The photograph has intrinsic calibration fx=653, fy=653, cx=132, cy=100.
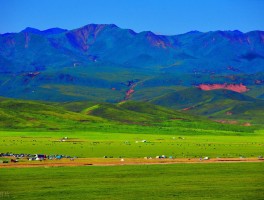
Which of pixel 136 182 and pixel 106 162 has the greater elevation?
pixel 106 162

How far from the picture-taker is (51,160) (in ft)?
317

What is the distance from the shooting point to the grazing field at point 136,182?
6406 cm

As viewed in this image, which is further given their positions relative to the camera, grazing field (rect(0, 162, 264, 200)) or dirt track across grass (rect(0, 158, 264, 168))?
dirt track across grass (rect(0, 158, 264, 168))

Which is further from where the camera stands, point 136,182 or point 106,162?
point 106,162

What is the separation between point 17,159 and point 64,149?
73.6 ft

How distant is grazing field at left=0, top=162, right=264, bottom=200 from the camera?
64.1 metres

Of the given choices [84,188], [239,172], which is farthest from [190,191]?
[239,172]

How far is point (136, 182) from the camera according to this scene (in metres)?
72.7

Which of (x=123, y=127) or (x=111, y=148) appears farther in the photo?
(x=123, y=127)

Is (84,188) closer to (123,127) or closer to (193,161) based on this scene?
(193,161)

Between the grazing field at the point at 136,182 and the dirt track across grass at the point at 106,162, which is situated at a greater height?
the dirt track across grass at the point at 106,162

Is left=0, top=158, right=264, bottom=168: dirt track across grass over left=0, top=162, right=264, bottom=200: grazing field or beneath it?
over

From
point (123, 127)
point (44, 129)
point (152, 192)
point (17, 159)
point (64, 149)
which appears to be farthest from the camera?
point (123, 127)

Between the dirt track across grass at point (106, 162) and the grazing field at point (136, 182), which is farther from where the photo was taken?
the dirt track across grass at point (106, 162)
